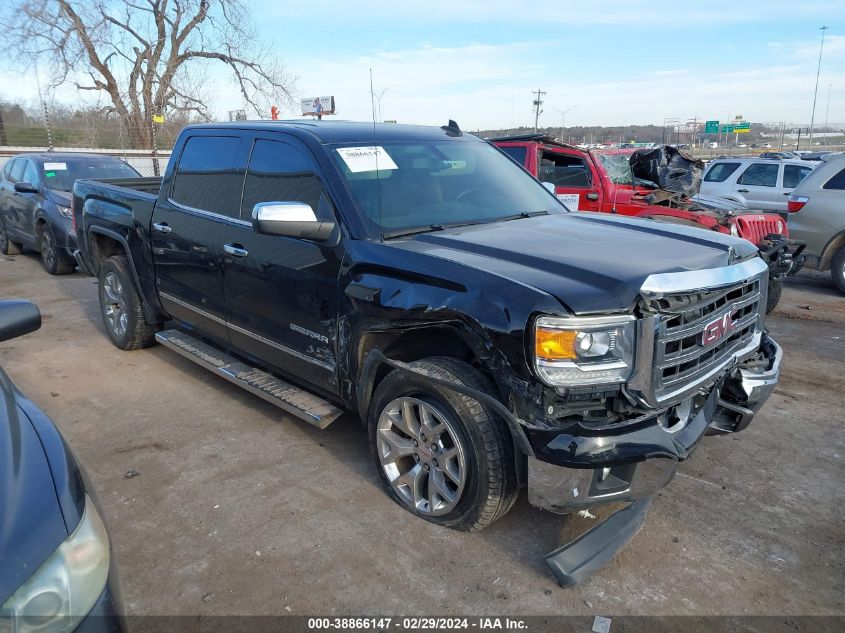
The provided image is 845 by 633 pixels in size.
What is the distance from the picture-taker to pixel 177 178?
15.7 ft

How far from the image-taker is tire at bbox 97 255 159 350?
545 cm

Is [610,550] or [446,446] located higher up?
[446,446]

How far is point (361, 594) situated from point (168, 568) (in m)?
0.90

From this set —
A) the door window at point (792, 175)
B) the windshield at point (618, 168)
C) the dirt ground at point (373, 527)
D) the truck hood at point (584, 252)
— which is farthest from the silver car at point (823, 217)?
the truck hood at point (584, 252)

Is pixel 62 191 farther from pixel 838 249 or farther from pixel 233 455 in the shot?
pixel 838 249

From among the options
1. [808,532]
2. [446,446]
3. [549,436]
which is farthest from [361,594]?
[808,532]

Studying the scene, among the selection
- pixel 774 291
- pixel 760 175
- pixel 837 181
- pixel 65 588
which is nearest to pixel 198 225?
pixel 65 588

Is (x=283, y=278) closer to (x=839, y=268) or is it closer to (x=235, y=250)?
(x=235, y=250)

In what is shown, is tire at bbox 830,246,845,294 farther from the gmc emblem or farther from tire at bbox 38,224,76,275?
tire at bbox 38,224,76,275

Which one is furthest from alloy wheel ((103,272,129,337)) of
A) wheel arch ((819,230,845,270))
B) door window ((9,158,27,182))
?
wheel arch ((819,230,845,270))

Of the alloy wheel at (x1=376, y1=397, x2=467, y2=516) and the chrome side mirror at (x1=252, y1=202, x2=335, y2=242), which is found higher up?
the chrome side mirror at (x1=252, y1=202, x2=335, y2=242)

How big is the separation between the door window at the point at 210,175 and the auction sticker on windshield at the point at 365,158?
0.91 metres

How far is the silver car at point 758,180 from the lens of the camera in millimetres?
12118

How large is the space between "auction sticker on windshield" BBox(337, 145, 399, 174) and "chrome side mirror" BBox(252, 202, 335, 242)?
1.47 ft
